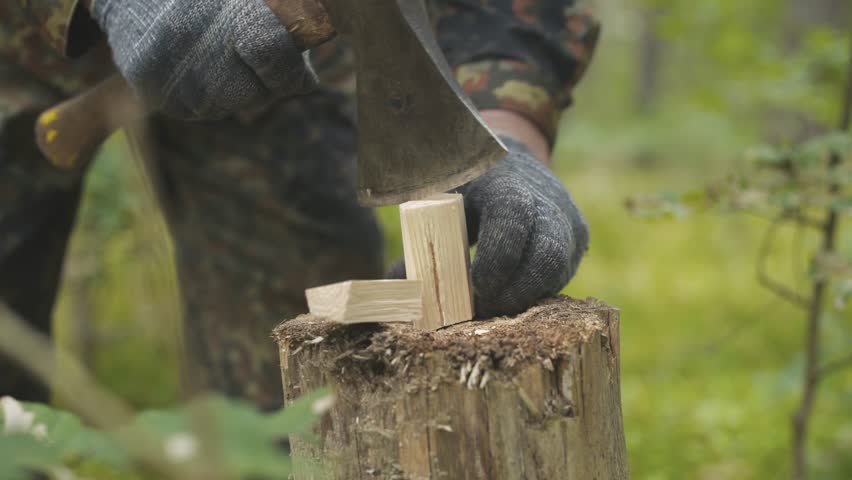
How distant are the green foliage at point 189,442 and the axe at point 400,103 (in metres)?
0.78

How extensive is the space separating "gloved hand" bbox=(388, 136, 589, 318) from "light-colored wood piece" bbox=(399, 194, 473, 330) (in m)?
0.04

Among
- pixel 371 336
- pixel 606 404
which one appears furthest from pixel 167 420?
pixel 606 404

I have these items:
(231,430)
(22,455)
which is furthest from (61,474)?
(231,430)

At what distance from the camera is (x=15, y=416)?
0.86 meters

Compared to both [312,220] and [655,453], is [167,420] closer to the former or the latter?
[312,220]

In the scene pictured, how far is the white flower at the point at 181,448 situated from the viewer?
2.00 ft

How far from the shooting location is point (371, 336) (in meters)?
1.31

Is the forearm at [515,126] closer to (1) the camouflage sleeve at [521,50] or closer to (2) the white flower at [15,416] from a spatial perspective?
(1) the camouflage sleeve at [521,50]

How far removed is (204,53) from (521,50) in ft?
2.79

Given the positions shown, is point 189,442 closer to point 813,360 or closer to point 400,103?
point 400,103

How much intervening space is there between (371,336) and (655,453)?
2.62 m

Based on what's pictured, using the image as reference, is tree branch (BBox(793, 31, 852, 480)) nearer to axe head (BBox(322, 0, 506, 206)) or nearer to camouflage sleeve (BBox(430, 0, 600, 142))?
camouflage sleeve (BBox(430, 0, 600, 142))

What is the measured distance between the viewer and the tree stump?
1206mm

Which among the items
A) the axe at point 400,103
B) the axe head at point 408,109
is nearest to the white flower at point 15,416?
the axe at point 400,103
